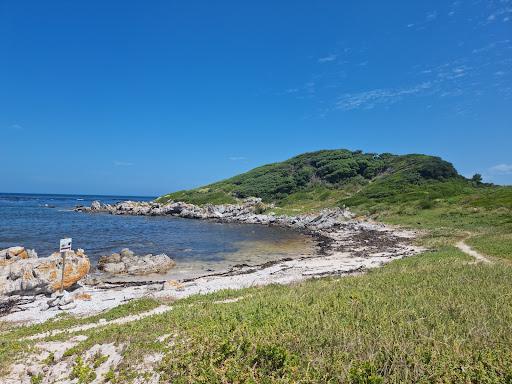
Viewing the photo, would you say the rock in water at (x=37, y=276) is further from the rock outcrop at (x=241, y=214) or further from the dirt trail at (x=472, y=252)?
the rock outcrop at (x=241, y=214)

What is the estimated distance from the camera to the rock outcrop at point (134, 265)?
30594 millimetres

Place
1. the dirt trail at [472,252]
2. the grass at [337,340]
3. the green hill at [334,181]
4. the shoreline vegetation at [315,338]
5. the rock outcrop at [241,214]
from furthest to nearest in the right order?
1. the green hill at [334,181]
2. the rock outcrop at [241,214]
3. the dirt trail at [472,252]
4. the shoreline vegetation at [315,338]
5. the grass at [337,340]

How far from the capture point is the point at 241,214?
96.1 meters

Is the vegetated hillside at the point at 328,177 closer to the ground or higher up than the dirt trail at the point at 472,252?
higher up

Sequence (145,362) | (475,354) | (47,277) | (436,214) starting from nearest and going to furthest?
1. (475,354)
2. (145,362)
3. (47,277)
4. (436,214)

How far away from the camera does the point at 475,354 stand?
8.00 metres

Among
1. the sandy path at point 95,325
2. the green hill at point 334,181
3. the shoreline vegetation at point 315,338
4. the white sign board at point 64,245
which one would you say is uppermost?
the green hill at point 334,181

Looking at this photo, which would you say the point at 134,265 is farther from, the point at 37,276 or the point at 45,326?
the point at 45,326

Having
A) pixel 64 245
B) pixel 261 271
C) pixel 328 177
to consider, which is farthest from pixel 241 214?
pixel 64 245

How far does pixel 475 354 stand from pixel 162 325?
344 inches

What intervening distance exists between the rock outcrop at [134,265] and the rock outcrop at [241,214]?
133 ft

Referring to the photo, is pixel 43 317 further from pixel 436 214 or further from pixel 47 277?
pixel 436 214

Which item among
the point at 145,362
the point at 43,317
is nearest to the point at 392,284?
the point at 145,362

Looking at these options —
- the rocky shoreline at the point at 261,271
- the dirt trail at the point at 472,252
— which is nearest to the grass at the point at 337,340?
the rocky shoreline at the point at 261,271
